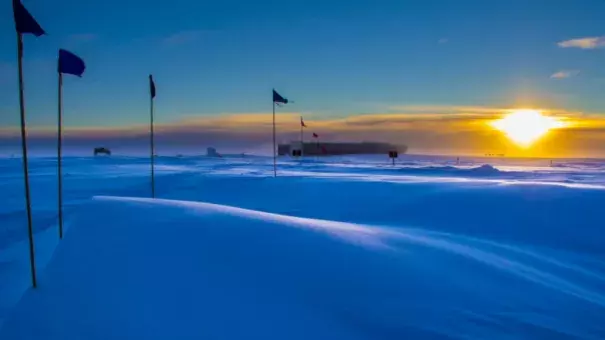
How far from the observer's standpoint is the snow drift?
4332 mm

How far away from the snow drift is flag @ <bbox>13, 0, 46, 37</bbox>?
8.44ft

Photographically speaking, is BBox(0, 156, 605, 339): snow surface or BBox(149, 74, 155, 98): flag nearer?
BBox(0, 156, 605, 339): snow surface

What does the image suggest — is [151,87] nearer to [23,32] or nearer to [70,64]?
[70,64]

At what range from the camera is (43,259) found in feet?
30.1

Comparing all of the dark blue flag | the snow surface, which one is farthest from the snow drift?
the dark blue flag

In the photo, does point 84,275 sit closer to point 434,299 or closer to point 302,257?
point 302,257

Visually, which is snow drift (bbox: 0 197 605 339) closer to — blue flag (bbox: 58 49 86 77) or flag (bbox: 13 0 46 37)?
flag (bbox: 13 0 46 37)

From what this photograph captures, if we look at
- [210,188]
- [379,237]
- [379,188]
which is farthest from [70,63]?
[210,188]

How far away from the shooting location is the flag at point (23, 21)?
19.0ft

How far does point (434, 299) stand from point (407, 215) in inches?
353

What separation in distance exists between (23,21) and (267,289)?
4.59 m

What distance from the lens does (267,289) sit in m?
4.84

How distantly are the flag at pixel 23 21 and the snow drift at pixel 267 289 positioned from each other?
2571 mm

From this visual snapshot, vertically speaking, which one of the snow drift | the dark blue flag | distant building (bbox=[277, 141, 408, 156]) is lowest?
the snow drift
